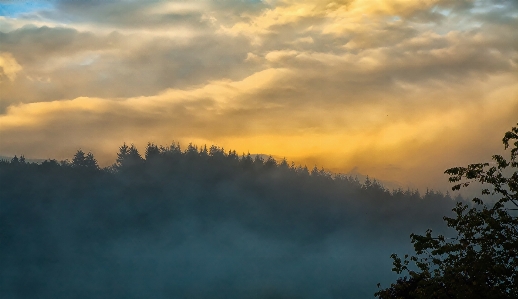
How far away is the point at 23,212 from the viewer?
198 meters

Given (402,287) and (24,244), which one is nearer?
(402,287)

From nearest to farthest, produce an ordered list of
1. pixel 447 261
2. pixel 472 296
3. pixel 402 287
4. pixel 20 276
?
pixel 472 296
pixel 447 261
pixel 402 287
pixel 20 276

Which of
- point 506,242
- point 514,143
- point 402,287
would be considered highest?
point 514,143

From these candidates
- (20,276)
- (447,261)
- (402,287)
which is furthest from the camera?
(20,276)

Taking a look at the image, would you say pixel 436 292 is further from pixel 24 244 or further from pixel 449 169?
pixel 24 244

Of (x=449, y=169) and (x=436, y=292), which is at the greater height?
(x=449, y=169)

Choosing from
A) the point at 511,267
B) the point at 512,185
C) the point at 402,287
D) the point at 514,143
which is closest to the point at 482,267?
the point at 511,267

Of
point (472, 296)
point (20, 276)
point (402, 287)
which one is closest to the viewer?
point (472, 296)

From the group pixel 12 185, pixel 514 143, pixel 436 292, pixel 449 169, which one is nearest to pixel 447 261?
pixel 436 292

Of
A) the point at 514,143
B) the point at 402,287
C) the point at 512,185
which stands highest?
the point at 514,143

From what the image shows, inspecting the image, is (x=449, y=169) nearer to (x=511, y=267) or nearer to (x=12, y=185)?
(x=511, y=267)

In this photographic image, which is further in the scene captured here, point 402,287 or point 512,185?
point 402,287

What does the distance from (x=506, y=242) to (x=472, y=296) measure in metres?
2.50

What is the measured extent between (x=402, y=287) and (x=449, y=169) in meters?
8.82
